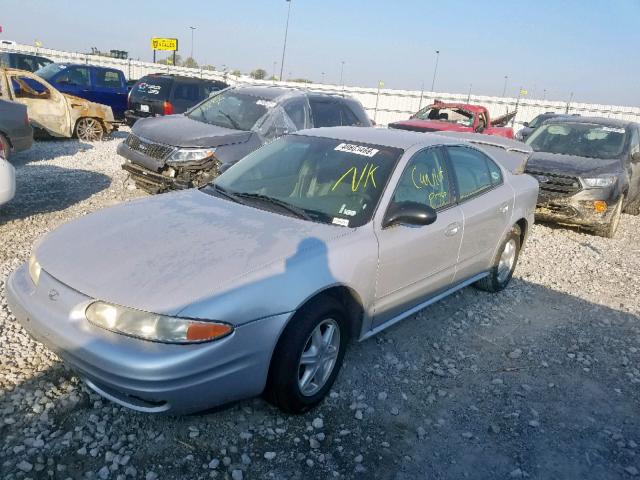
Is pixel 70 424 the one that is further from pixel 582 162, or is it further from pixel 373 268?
pixel 582 162

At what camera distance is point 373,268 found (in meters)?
3.15

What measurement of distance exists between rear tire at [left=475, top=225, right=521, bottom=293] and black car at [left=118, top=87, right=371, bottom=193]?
3.24 m

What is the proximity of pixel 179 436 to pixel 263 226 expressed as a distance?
1271 mm

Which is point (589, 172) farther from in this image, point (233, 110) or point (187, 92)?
point (187, 92)

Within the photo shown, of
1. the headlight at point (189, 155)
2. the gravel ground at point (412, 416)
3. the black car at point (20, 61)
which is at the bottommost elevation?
the gravel ground at point (412, 416)

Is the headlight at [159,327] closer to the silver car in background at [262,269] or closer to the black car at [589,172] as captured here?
the silver car in background at [262,269]

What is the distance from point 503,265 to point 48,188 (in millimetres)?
6348

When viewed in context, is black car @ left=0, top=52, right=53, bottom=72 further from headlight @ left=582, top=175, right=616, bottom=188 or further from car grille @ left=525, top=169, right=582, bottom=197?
headlight @ left=582, top=175, right=616, bottom=188

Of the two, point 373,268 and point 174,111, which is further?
point 174,111

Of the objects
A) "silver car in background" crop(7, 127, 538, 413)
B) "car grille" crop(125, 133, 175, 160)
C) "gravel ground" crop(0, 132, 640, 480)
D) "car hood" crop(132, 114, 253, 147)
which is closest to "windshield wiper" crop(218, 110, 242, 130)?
"car hood" crop(132, 114, 253, 147)

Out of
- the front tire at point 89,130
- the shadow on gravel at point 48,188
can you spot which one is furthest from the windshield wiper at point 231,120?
the front tire at point 89,130

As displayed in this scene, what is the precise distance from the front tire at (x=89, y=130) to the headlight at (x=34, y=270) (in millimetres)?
9691

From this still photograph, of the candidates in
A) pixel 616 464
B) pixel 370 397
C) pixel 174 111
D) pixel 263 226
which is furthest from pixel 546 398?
pixel 174 111

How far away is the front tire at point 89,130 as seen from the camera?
1148 centimetres
